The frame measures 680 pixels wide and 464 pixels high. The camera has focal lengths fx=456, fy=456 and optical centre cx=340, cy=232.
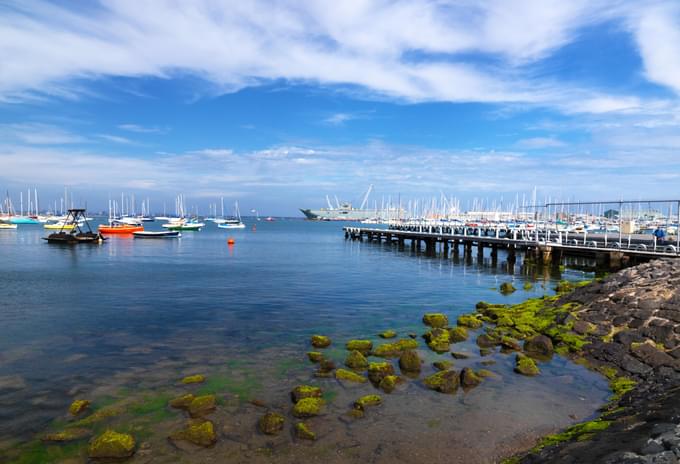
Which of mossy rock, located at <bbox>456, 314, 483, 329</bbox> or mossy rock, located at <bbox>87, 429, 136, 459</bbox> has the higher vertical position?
mossy rock, located at <bbox>87, 429, 136, 459</bbox>

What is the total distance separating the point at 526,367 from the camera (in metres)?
14.4

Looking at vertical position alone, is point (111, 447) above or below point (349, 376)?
above

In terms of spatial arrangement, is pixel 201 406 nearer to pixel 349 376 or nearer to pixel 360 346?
pixel 349 376

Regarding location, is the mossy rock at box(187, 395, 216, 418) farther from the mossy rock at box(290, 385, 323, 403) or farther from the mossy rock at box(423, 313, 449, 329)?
the mossy rock at box(423, 313, 449, 329)

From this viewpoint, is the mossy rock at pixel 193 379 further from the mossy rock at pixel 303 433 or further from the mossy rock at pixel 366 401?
the mossy rock at pixel 366 401

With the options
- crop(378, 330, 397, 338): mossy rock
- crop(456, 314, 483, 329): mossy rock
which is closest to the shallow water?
crop(378, 330, 397, 338): mossy rock

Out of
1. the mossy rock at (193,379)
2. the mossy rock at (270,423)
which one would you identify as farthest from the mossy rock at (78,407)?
the mossy rock at (270,423)

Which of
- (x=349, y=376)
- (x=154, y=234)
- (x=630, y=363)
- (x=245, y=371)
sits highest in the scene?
(x=154, y=234)

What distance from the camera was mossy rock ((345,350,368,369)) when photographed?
14719 mm

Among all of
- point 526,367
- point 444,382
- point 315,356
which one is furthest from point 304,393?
point 526,367

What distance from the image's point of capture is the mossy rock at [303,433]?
10.0 meters

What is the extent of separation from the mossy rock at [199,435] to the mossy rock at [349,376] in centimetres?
444

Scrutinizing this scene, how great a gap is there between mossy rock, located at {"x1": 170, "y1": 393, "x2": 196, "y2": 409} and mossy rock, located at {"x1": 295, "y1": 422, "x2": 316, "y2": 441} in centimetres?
318

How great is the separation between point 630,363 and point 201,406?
12.9 metres
